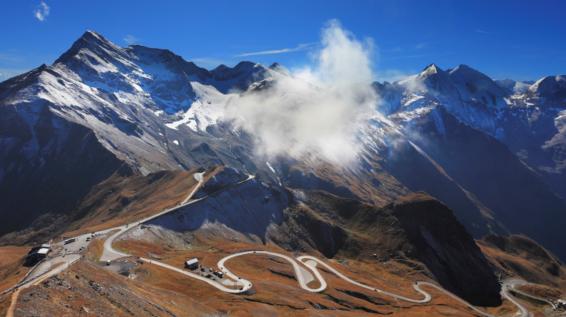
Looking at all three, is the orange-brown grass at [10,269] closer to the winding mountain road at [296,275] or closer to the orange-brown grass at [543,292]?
the winding mountain road at [296,275]

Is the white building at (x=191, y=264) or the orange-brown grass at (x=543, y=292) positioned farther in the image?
the orange-brown grass at (x=543, y=292)

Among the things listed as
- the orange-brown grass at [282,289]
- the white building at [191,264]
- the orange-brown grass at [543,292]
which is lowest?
the orange-brown grass at [543,292]

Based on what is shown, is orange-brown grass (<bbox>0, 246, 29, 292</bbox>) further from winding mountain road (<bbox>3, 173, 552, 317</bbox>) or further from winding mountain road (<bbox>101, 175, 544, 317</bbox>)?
winding mountain road (<bbox>101, 175, 544, 317</bbox>)

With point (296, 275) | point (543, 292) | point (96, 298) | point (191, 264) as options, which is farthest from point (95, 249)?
point (543, 292)

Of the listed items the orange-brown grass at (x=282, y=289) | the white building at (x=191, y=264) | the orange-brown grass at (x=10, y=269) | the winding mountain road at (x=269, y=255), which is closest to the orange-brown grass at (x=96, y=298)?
the orange-brown grass at (x=282, y=289)

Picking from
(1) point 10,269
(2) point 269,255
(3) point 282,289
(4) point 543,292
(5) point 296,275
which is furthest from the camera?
(4) point 543,292

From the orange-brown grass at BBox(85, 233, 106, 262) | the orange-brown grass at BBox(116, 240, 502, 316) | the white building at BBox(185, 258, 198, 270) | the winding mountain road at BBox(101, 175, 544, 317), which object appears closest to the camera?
the orange-brown grass at BBox(116, 240, 502, 316)

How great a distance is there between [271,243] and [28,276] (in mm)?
117199

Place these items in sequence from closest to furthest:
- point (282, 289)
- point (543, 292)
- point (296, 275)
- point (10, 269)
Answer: point (10, 269) → point (282, 289) → point (296, 275) → point (543, 292)

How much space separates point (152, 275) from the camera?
100625 mm

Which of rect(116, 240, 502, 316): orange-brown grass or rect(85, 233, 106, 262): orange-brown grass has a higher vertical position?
rect(85, 233, 106, 262): orange-brown grass

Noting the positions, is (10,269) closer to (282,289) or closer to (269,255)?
(282,289)

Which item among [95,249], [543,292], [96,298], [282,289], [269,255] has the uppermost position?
[96,298]

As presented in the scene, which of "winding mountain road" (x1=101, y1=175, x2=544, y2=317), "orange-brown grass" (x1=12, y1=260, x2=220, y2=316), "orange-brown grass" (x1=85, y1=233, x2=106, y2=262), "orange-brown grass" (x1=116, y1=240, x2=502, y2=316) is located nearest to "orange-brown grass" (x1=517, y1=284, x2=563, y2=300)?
"winding mountain road" (x1=101, y1=175, x2=544, y2=317)
